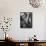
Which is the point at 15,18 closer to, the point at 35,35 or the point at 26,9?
the point at 26,9

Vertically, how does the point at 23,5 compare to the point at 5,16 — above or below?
above

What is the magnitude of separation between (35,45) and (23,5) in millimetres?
1747

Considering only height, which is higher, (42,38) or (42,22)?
(42,22)

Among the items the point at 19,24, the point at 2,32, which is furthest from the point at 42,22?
the point at 2,32

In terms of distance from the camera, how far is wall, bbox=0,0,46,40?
5.07m

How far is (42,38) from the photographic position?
511 cm

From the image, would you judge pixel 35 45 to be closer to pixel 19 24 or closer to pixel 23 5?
pixel 19 24

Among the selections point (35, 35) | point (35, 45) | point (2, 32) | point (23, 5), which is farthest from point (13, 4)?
point (35, 45)

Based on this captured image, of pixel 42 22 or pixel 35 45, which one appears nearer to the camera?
pixel 35 45

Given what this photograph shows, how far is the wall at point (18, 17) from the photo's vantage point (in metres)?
5.07

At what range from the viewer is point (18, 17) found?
16.8 feet

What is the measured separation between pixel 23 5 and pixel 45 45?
181cm

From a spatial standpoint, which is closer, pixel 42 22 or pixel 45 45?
pixel 45 45

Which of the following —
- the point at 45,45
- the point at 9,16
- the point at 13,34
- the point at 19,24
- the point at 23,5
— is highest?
the point at 23,5
